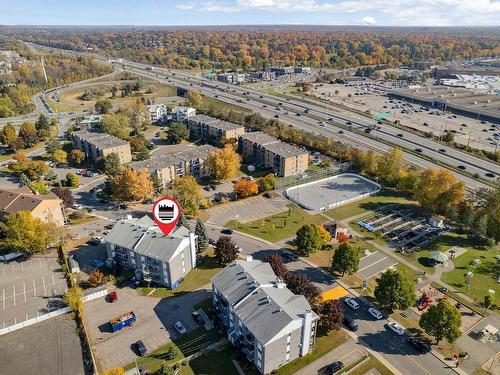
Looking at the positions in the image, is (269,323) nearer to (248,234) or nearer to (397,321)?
(397,321)

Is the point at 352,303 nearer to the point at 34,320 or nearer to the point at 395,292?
the point at 395,292

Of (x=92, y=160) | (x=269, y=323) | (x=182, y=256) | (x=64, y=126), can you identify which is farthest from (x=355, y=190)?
(x=64, y=126)

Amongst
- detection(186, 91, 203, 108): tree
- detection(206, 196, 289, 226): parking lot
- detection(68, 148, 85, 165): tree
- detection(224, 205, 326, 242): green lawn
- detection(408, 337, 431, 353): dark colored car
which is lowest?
detection(408, 337, 431, 353): dark colored car

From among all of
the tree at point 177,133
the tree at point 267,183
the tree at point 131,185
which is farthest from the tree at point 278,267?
the tree at point 177,133

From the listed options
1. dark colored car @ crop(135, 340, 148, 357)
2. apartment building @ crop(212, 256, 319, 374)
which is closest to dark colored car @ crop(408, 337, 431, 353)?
apartment building @ crop(212, 256, 319, 374)

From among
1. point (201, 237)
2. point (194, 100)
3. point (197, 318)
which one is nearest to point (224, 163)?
point (201, 237)

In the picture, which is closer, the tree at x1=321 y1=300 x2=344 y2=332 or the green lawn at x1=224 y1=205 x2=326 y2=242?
the tree at x1=321 y1=300 x2=344 y2=332

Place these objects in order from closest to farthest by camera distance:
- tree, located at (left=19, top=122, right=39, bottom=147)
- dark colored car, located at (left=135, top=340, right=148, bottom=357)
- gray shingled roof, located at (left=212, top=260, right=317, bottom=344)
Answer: gray shingled roof, located at (left=212, top=260, right=317, bottom=344), dark colored car, located at (left=135, top=340, right=148, bottom=357), tree, located at (left=19, top=122, right=39, bottom=147)

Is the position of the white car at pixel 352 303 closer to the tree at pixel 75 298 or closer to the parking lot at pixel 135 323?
the parking lot at pixel 135 323

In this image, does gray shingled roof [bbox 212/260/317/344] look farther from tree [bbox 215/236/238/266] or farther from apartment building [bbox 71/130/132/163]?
apartment building [bbox 71/130/132/163]
